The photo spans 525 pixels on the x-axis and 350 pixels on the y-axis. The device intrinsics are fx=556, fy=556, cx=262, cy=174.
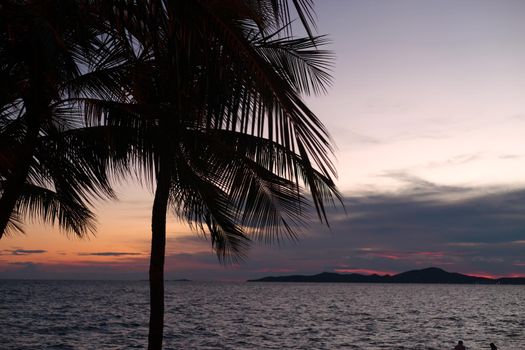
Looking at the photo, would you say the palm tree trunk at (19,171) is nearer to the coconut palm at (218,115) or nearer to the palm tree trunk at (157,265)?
the coconut palm at (218,115)

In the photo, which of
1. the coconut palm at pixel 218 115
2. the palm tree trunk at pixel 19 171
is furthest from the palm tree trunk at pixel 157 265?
the palm tree trunk at pixel 19 171

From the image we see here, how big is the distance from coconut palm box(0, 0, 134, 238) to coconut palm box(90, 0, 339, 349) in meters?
0.44

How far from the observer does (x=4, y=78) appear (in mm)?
5969

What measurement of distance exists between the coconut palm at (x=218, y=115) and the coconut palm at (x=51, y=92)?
437mm

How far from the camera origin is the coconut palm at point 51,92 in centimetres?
486

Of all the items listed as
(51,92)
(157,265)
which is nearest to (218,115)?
(51,92)

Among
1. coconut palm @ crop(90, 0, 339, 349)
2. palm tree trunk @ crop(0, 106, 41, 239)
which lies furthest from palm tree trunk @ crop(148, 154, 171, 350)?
palm tree trunk @ crop(0, 106, 41, 239)

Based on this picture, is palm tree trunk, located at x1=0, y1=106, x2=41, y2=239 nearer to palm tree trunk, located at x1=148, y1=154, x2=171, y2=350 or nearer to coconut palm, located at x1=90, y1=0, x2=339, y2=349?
coconut palm, located at x1=90, y1=0, x2=339, y2=349

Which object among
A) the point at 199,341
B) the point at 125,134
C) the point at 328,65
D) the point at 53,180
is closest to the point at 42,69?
the point at 125,134

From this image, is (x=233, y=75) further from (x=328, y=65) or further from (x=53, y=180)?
(x=53, y=180)

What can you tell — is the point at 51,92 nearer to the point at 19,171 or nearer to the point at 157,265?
the point at 19,171

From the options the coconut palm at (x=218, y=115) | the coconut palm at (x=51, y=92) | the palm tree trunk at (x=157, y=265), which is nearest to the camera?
the coconut palm at (x=218, y=115)

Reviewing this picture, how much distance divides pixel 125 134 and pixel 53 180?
1372 millimetres

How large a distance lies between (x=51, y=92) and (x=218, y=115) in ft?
11.5
